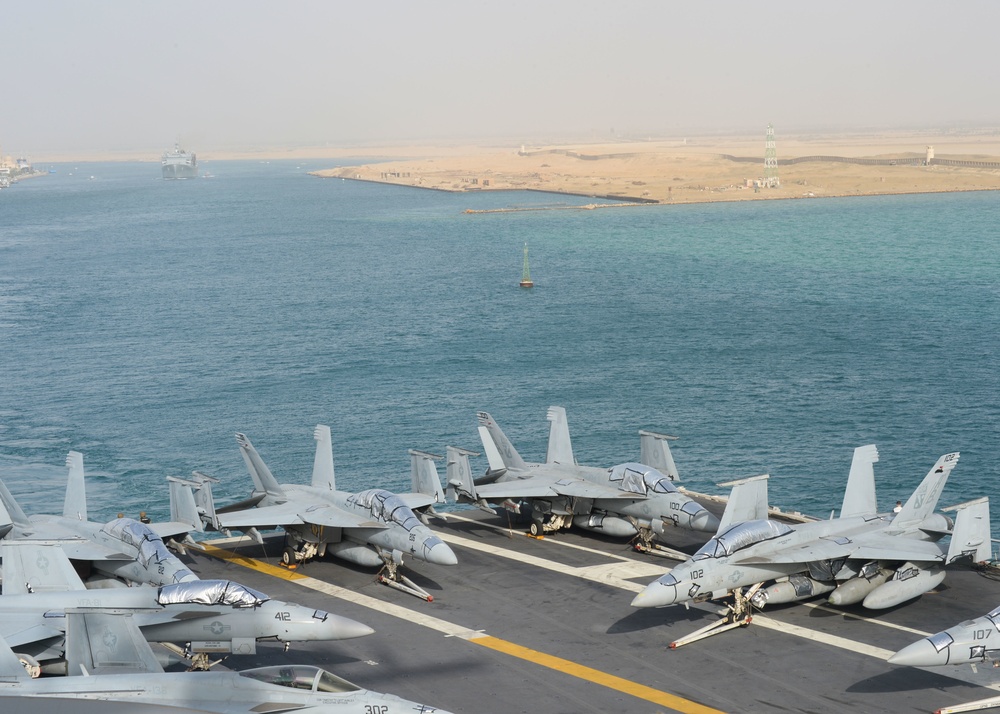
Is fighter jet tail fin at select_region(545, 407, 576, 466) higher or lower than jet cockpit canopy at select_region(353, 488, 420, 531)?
higher

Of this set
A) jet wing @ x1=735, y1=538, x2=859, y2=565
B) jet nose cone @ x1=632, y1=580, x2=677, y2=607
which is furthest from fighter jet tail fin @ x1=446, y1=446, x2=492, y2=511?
jet wing @ x1=735, y1=538, x2=859, y2=565

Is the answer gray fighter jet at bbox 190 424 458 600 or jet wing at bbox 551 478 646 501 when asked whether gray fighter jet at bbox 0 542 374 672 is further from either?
jet wing at bbox 551 478 646 501

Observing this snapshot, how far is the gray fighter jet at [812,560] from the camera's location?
27250 mm

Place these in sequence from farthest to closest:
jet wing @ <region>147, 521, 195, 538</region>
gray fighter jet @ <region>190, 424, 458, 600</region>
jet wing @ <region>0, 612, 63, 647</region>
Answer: jet wing @ <region>147, 521, 195, 538</region> < gray fighter jet @ <region>190, 424, 458, 600</region> < jet wing @ <region>0, 612, 63, 647</region>

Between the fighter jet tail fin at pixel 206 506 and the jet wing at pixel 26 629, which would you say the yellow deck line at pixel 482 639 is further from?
the jet wing at pixel 26 629

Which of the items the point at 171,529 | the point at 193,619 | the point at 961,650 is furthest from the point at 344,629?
the point at 961,650

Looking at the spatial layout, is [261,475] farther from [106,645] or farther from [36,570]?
[106,645]

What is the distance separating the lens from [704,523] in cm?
3241

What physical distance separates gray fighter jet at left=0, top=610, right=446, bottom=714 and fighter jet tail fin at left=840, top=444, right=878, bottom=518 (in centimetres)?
1696

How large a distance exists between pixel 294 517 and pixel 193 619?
9147 millimetres

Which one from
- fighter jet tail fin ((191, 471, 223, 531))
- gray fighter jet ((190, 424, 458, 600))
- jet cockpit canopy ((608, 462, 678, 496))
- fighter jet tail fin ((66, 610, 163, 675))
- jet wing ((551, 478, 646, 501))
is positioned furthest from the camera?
jet wing ((551, 478, 646, 501))

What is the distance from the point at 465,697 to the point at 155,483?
37782 millimetres

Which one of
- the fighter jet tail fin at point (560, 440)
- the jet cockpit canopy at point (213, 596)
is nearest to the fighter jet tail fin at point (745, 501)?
the fighter jet tail fin at point (560, 440)

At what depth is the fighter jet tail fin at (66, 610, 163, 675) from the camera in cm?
2239
